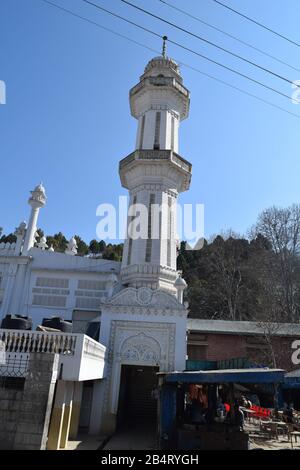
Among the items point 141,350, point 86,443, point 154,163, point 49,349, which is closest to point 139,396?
point 141,350

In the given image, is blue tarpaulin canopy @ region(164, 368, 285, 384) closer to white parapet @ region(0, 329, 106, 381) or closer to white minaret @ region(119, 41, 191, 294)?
white parapet @ region(0, 329, 106, 381)

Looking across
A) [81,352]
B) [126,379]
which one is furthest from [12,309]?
[81,352]

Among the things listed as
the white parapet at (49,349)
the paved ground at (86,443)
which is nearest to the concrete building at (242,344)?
the paved ground at (86,443)

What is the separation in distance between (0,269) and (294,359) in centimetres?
1854

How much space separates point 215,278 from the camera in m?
37.6

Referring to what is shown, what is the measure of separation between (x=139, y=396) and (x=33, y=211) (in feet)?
43.7

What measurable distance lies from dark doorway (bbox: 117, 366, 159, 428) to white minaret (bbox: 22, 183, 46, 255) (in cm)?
998

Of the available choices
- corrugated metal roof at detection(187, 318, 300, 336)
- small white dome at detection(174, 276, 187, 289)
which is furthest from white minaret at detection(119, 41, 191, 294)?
corrugated metal roof at detection(187, 318, 300, 336)

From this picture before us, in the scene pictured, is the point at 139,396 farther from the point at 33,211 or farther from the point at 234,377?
the point at 33,211

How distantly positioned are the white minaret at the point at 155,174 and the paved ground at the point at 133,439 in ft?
22.2

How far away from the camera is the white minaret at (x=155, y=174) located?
795 inches

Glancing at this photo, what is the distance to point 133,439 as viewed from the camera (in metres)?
14.2

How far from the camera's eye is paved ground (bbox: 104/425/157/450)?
12.7 m

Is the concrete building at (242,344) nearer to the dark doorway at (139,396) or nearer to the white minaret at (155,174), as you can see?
the dark doorway at (139,396)
